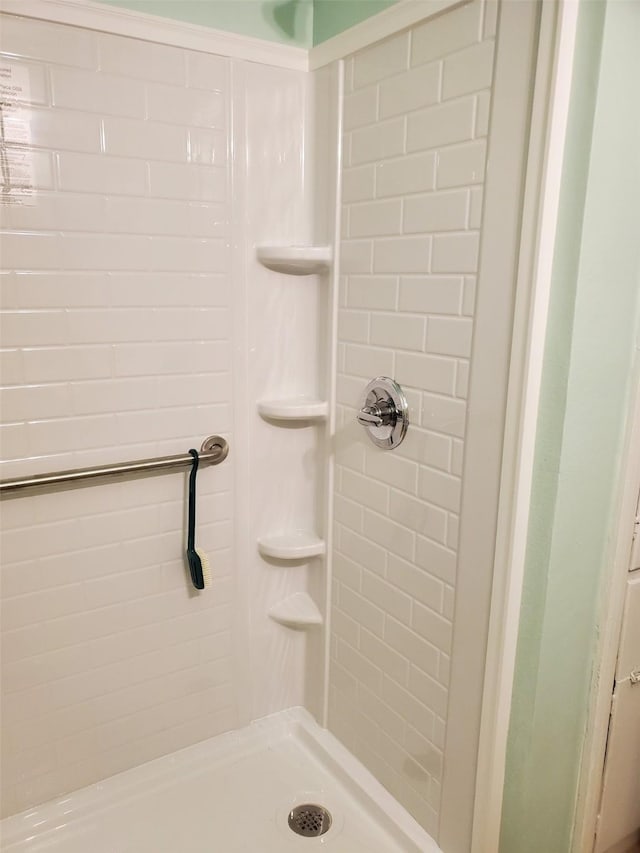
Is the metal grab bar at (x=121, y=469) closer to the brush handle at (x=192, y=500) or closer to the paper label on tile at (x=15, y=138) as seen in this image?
the brush handle at (x=192, y=500)

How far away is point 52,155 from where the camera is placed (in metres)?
1.23

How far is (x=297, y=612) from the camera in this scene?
1.67 m

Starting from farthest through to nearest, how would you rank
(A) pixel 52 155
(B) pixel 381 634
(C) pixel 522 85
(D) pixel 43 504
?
1. (B) pixel 381 634
2. (D) pixel 43 504
3. (A) pixel 52 155
4. (C) pixel 522 85

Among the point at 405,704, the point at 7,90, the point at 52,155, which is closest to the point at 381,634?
the point at 405,704

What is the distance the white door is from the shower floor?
1.28 ft

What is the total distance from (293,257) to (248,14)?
0.53m

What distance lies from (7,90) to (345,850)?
5.68ft

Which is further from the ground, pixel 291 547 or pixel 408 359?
pixel 408 359

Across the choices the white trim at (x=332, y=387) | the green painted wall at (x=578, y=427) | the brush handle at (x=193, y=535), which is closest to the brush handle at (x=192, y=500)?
the brush handle at (x=193, y=535)

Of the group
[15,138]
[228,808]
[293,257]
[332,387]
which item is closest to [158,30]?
[15,138]

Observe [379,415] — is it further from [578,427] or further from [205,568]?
[205,568]

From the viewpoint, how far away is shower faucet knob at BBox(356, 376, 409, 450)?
4.29 ft

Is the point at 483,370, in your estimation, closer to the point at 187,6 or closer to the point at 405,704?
the point at 405,704

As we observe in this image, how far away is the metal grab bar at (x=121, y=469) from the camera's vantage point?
1.28 m
